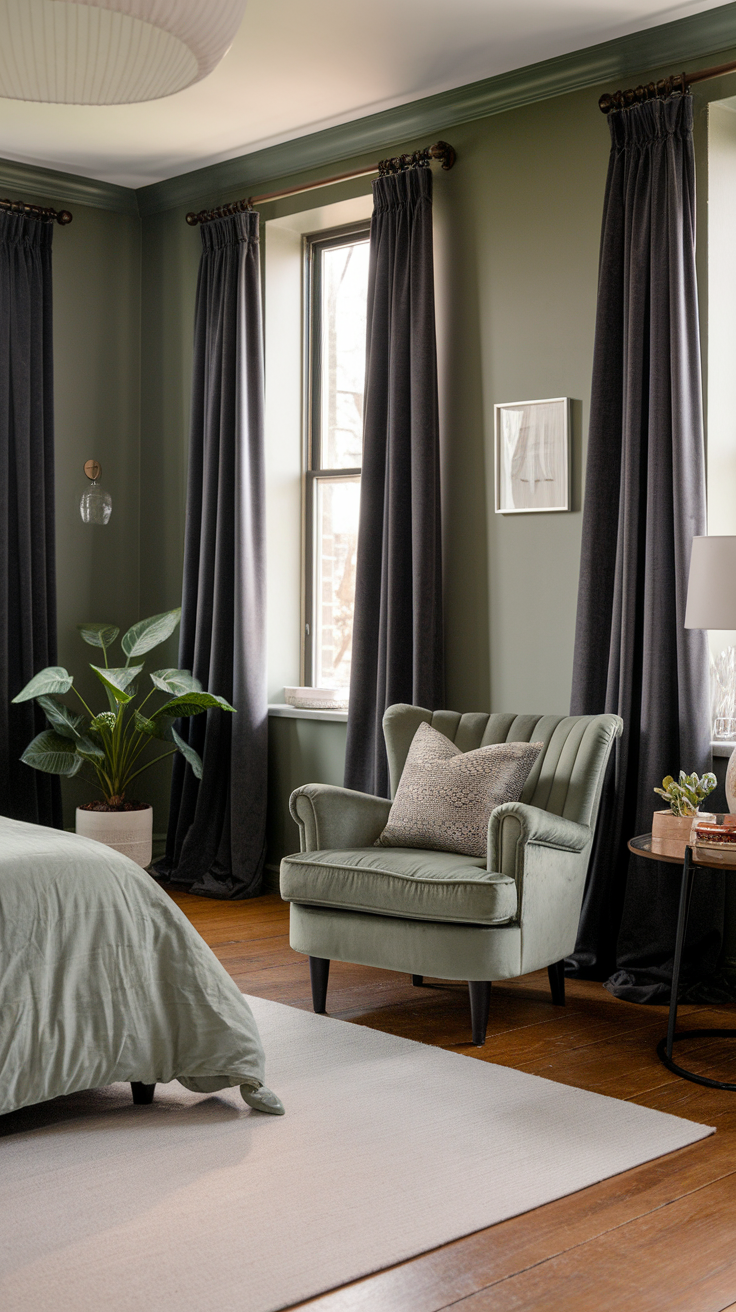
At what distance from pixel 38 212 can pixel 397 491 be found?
224cm

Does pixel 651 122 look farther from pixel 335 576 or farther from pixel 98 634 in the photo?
pixel 98 634

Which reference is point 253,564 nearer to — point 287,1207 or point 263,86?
point 263,86

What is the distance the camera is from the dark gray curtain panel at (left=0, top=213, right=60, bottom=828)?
5508mm

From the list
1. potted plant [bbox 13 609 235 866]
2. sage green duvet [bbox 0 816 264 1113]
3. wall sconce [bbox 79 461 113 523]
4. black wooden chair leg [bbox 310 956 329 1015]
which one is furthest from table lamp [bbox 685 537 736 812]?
wall sconce [bbox 79 461 113 523]

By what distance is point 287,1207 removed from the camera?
2.39m

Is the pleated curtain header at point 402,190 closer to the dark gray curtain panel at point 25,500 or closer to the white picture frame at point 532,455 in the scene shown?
the white picture frame at point 532,455

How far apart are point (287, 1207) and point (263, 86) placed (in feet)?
12.7

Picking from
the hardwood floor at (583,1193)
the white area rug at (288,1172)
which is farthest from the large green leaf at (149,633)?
the white area rug at (288,1172)

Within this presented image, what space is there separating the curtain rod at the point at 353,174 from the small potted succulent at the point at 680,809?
2.51m

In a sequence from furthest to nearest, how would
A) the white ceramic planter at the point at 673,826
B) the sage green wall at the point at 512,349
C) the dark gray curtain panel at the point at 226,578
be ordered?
1. the dark gray curtain panel at the point at 226,578
2. the sage green wall at the point at 512,349
3. the white ceramic planter at the point at 673,826

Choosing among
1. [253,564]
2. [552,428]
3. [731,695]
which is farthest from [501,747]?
[253,564]

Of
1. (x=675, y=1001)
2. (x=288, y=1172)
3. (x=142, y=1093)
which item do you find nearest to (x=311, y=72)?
(x=675, y=1001)

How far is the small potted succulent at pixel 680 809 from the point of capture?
345 cm

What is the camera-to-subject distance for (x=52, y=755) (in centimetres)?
527
